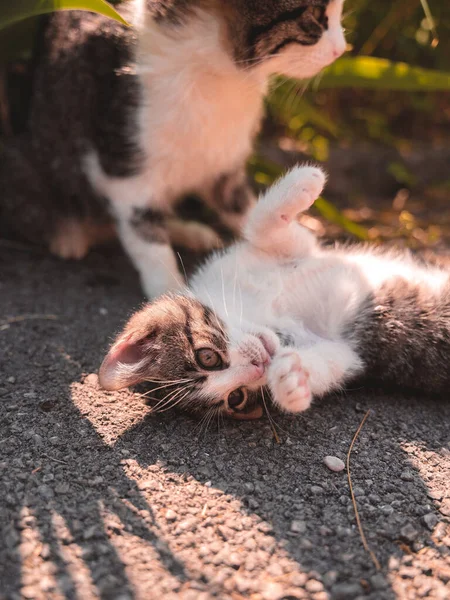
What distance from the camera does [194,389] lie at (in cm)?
184

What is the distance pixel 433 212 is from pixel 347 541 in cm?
260

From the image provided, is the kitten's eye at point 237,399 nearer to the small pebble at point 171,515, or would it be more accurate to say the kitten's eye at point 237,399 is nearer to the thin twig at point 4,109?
the small pebble at point 171,515

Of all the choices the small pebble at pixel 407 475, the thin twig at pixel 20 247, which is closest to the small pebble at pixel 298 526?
the small pebble at pixel 407 475

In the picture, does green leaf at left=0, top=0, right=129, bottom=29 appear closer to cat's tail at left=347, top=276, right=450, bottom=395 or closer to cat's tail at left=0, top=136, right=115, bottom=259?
cat's tail at left=0, top=136, right=115, bottom=259

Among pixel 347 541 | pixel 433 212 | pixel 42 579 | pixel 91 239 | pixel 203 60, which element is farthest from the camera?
pixel 433 212

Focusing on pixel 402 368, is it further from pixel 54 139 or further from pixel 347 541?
pixel 54 139

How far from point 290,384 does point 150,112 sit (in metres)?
1.21

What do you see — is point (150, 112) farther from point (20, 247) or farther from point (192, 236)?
point (20, 247)

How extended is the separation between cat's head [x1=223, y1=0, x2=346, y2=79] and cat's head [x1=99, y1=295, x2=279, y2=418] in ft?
3.05

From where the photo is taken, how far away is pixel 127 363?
185cm

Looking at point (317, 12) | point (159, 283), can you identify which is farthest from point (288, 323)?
point (317, 12)

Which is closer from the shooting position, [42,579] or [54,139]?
[42,579]

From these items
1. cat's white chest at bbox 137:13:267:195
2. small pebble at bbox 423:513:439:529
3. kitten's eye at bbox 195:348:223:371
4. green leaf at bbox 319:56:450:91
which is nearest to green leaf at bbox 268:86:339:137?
green leaf at bbox 319:56:450:91

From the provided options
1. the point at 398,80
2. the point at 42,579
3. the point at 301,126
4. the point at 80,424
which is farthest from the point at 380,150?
the point at 42,579
